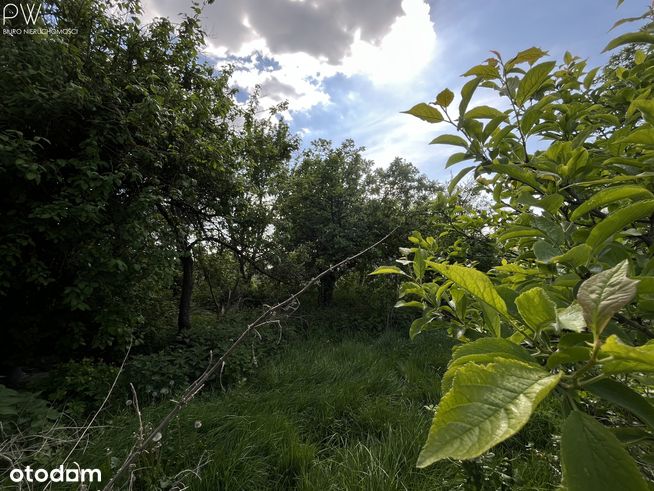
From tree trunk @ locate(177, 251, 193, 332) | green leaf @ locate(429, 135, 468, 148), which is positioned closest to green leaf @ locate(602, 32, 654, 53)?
green leaf @ locate(429, 135, 468, 148)

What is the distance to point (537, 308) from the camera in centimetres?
46

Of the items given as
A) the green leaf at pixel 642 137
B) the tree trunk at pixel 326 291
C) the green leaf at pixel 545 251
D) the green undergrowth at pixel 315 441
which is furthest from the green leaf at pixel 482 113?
the tree trunk at pixel 326 291

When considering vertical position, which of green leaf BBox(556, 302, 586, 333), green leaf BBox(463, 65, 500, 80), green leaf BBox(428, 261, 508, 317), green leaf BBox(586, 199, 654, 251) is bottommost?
green leaf BBox(556, 302, 586, 333)

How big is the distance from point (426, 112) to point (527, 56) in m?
0.34

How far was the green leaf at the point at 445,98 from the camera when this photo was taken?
2.96 ft

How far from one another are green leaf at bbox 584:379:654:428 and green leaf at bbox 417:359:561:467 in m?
0.18

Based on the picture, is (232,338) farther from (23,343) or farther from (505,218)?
(505,218)

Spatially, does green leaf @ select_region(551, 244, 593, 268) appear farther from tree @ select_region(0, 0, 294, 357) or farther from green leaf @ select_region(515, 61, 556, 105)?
tree @ select_region(0, 0, 294, 357)

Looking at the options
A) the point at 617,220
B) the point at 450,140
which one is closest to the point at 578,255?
the point at 617,220

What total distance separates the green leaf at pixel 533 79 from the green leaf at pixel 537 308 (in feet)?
2.34

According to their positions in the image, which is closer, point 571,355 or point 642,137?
point 571,355

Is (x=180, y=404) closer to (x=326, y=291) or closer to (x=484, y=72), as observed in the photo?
(x=484, y=72)

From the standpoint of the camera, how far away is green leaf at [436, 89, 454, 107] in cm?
90

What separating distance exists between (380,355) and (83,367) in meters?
3.96
